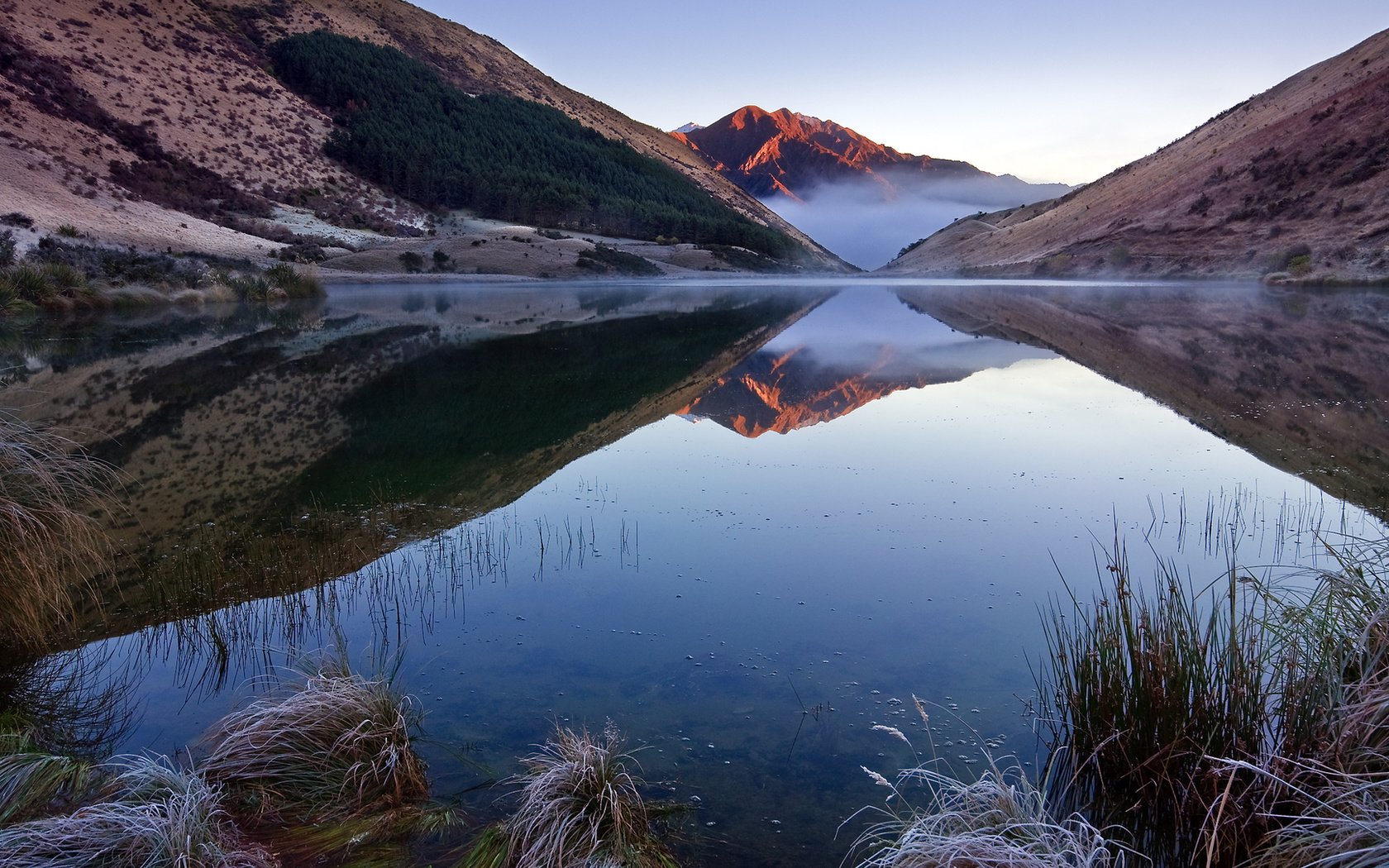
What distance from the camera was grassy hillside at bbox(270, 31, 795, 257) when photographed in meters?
81.7

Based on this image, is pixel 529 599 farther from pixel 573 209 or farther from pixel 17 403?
pixel 573 209

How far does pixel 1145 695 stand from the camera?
3449 millimetres

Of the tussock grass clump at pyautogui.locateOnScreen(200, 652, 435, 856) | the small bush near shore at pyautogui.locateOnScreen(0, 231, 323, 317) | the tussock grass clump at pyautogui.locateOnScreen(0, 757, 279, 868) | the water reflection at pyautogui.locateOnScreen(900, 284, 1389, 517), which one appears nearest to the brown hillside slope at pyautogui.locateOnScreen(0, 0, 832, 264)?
the small bush near shore at pyautogui.locateOnScreen(0, 231, 323, 317)

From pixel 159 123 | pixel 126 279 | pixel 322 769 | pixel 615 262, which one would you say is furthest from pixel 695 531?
pixel 159 123

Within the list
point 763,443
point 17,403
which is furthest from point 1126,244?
point 17,403

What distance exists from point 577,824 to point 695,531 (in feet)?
14.0

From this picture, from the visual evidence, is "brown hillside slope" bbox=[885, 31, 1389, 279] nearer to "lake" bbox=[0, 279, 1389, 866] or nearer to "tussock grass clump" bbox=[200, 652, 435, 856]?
"lake" bbox=[0, 279, 1389, 866]

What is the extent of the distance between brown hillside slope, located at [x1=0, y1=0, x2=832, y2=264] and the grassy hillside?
403 cm

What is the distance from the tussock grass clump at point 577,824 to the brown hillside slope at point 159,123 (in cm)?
4479

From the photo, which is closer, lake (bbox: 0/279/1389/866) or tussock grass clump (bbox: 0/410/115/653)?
lake (bbox: 0/279/1389/866)

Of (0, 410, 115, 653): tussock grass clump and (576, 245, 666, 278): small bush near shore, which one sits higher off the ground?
(576, 245, 666, 278): small bush near shore

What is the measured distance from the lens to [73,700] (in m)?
4.54

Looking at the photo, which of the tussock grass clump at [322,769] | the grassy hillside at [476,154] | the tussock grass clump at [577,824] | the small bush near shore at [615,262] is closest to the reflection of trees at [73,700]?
the tussock grass clump at [322,769]

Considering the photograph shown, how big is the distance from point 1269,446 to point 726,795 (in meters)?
8.84
